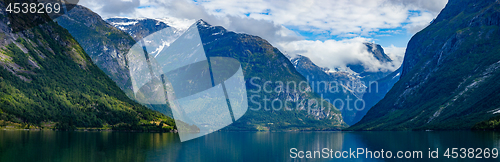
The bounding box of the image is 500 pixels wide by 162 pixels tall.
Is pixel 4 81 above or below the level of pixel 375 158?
above

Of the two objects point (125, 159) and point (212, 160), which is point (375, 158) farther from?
point (125, 159)

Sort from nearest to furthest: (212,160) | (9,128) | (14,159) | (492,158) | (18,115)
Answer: (14,159) → (492,158) → (212,160) → (9,128) → (18,115)

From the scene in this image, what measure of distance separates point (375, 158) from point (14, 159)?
61.1 m

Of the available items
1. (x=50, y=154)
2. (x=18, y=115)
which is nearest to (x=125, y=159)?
(x=50, y=154)

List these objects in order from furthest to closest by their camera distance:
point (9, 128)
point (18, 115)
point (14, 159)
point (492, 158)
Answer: point (18, 115) → point (9, 128) → point (492, 158) → point (14, 159)

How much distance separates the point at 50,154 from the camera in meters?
65.2

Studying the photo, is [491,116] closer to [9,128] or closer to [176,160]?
[176,160]

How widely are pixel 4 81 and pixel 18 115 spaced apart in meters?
27.9

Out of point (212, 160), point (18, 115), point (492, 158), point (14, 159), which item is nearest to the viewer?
point (14, 159)

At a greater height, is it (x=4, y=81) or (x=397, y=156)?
(x=4, y=81)

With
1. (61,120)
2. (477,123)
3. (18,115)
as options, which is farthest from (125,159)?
(477,123)

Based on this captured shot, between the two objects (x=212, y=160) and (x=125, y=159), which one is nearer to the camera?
(x=125, y=159)

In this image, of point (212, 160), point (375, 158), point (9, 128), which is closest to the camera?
point (212, 160)

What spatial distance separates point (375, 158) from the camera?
7206 centimetres
